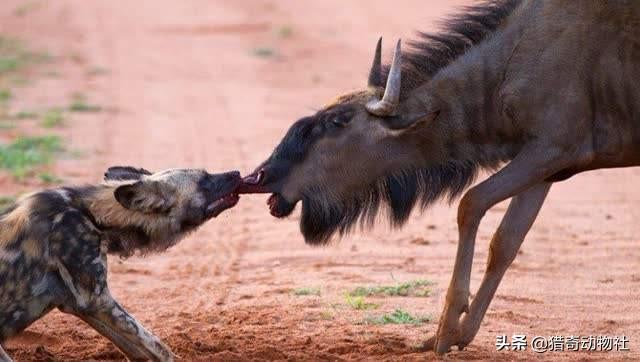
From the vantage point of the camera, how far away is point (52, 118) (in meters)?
17.8

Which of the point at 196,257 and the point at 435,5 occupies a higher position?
the point at 196,257

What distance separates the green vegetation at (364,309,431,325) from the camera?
920 centimetres

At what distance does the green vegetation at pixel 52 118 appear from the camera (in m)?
17.5

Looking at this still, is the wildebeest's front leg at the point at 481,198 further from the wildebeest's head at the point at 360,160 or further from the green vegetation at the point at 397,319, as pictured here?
the green vegetation at the point at 397,319

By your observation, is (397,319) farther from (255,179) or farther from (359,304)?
(255,179)

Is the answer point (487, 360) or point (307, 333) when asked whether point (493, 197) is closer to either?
point (487, 360)

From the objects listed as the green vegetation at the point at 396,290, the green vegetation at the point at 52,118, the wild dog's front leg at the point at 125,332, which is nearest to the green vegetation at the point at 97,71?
the green vegetation at the point at 52,118

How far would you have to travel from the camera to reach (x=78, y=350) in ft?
28.7

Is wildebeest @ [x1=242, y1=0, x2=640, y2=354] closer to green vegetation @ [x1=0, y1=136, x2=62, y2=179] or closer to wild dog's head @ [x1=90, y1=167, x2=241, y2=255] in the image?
wild dog's head @ [x1=90, y1=167, x2=241, y2=255]

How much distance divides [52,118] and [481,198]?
10506mm

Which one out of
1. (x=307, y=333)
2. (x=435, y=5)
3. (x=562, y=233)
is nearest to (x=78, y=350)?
(x=307, y=333)

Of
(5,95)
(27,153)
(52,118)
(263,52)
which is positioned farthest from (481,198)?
(263,52)

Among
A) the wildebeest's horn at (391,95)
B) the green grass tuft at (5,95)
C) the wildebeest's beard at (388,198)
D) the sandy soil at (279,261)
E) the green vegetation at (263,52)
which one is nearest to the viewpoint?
the wildebeest's horn at (391,95)

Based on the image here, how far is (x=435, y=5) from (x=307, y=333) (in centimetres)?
2158
